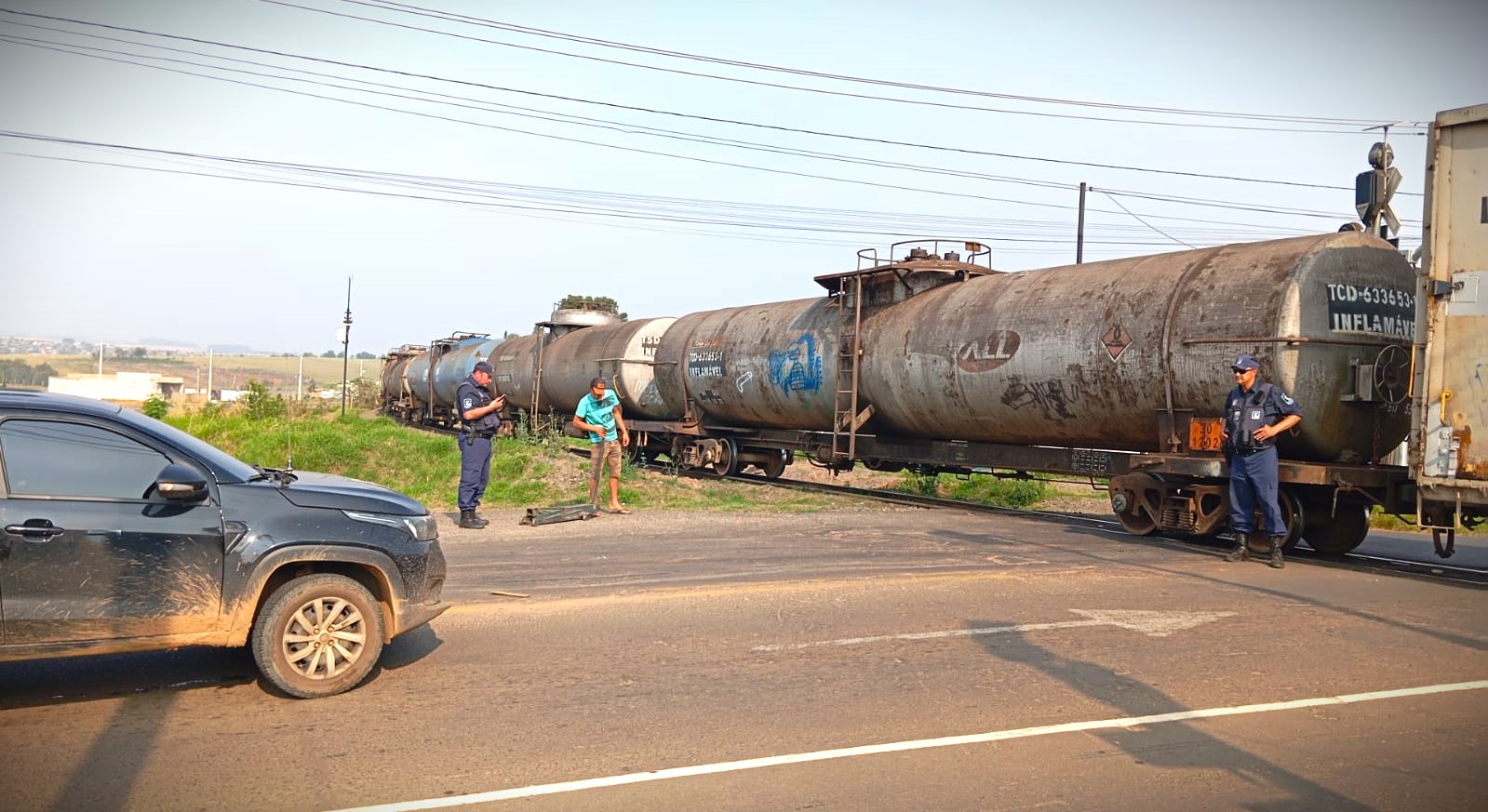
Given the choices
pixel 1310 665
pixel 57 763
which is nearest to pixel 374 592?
pixel 57 763

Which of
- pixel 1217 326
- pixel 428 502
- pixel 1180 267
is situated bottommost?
pixel 428 502

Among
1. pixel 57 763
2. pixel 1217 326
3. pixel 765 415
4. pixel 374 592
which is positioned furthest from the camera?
pixel 765 415

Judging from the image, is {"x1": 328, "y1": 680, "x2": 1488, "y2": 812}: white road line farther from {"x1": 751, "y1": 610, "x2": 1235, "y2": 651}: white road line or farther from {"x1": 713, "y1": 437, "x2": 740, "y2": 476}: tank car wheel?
{"x1": 713, "y1": 437, "x2": 740, "y2": 476}: tank car wheel

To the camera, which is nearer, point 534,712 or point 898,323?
point 534,712

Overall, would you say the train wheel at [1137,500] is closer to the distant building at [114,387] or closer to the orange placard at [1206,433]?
the orange placard at [1206,433]

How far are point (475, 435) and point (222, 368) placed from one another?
5068 inches

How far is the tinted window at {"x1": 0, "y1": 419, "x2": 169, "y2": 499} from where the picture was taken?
5.26 meters

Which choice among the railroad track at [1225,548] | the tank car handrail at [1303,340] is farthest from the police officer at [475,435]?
the tank car handrail at [1303,340]

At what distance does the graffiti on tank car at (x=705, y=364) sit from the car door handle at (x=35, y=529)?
49.4 ft

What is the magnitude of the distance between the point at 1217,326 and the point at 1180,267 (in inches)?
44.0

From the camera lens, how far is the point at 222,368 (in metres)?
127

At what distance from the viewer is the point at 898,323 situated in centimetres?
1576

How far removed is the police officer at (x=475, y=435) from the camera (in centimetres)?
1228

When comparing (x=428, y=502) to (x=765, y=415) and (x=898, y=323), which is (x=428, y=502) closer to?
(x=765, y=415)
